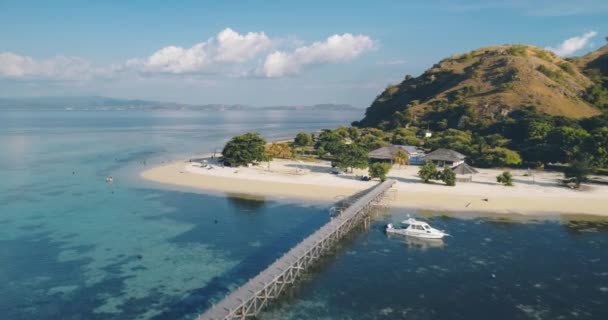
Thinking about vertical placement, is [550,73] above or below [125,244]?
above

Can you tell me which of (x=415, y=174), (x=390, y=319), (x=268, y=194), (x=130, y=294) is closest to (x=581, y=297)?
(x=390, y=319)

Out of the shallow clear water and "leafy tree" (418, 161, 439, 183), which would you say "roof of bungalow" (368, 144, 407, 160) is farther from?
the shallow clear water

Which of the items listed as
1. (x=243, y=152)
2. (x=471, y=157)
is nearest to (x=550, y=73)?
(x=471, y=157)

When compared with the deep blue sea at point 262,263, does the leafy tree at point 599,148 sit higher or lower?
higher

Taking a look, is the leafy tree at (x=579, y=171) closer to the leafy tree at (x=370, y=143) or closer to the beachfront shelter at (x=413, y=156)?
Result: the beachfront shelter at (x=413, y=156)

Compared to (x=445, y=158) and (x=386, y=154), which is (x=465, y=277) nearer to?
(x=445, y=158)

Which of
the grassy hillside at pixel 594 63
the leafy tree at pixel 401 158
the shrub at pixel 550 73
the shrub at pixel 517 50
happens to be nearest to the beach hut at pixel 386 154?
the leafy tree at pixel 401 158
